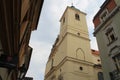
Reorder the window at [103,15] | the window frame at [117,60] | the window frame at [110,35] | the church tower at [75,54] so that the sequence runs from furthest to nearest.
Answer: the church tower at [75,54], the window at [103,15], the window frame at [110,35], the window frame at [117,60]

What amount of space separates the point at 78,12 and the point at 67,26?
6.40 metres

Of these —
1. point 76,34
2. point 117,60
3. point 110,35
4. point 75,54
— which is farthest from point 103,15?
point 76,34

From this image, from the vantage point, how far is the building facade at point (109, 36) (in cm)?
1275

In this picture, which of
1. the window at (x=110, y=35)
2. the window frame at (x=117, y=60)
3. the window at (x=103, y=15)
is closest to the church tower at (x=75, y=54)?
the window at (x=103, y=15)

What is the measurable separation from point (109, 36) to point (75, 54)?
12.3 meters

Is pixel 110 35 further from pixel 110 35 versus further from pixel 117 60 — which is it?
pixel 117 60

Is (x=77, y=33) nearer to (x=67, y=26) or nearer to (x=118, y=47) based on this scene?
(x=67, y=26)

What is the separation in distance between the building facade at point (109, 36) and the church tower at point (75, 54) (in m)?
9.10

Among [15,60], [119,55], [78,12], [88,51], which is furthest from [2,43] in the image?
[78,12]

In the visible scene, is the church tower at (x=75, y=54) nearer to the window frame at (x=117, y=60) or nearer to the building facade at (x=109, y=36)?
the building facade at (x=109, y=36)

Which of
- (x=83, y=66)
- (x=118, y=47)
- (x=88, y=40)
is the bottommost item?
(x=118, y=47)

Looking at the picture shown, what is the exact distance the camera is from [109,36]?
14.5m

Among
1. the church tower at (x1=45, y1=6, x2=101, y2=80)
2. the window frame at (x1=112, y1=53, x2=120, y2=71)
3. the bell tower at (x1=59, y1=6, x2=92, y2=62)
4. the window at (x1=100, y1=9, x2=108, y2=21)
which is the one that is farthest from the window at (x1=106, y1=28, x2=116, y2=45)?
the bell tower at (x1=59, y1=6, x2=92, y2=62)

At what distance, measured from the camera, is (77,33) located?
97.6ft
